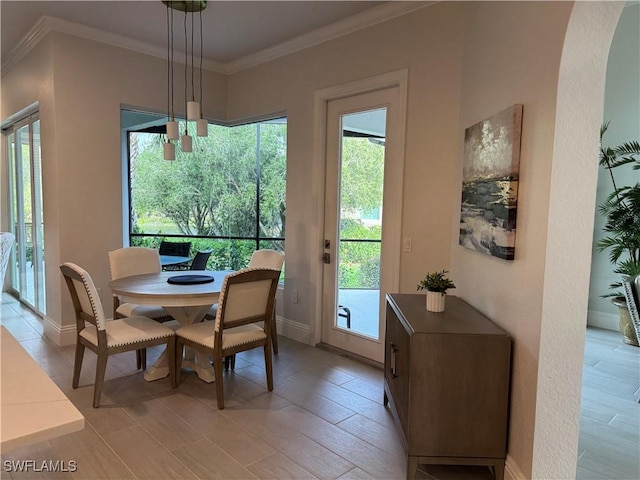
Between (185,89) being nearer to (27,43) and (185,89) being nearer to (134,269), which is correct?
(27,43)

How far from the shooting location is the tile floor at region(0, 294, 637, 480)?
2.16 meters

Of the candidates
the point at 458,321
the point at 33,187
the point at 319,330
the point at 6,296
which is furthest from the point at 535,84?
the point at 6,296

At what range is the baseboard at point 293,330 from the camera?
4164 mm

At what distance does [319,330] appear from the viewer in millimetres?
4105

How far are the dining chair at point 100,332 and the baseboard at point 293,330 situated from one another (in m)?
1.44

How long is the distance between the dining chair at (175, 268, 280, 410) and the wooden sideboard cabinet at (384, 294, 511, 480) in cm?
123

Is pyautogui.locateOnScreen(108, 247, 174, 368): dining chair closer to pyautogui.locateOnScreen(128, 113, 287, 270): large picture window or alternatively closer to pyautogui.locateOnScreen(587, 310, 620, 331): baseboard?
pyautogui.locateOnScreen(128, 113, 287, 270): large picture window

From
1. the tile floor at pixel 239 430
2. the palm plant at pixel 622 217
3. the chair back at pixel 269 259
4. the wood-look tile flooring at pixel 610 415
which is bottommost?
the tile floor at pixel 239 430

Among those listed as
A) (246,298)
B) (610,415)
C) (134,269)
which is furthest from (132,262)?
(610,415)

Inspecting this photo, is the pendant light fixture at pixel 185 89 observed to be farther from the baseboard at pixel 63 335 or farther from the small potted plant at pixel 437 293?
the baseboard at pixel 63 335

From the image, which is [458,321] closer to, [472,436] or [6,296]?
[472,436]

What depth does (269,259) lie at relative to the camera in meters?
3.78

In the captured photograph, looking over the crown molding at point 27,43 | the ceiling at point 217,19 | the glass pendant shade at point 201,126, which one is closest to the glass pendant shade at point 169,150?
the glass pendant shade at point 201,126
